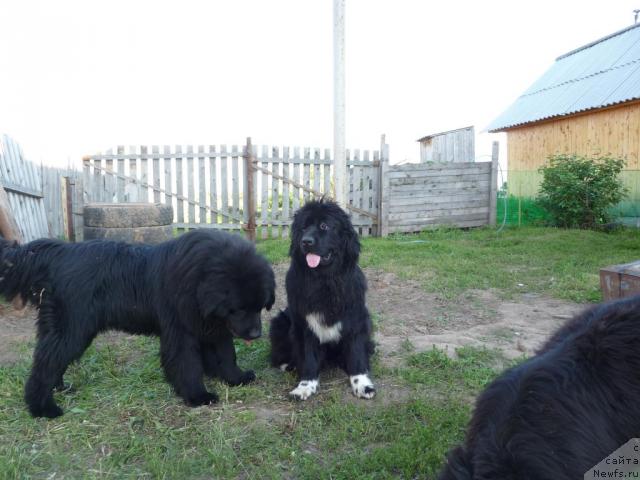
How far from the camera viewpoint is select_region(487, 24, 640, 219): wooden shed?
43.9 feet

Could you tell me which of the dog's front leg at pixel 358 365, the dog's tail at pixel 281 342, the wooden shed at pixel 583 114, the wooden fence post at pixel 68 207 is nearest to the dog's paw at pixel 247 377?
the dog's tail at pixel 281 342

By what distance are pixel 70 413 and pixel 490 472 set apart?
3024 millimetres

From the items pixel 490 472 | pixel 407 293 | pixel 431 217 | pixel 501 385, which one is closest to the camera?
pixel 490 472

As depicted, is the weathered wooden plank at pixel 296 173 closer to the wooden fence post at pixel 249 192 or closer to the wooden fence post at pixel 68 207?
the wooden fence post at pixel 249 192

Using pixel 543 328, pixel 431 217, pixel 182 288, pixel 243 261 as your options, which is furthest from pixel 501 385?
pixel 431 217

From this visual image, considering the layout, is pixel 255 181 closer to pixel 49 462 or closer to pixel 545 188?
pixel 545 188

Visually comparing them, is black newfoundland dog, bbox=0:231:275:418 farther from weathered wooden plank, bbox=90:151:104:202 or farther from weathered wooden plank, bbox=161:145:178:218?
weathered wooden plank, bbox=90:151:104:202

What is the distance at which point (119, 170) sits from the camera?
1094 centimetres

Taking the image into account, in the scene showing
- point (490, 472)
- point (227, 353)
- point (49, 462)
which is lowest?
point (49, 462)

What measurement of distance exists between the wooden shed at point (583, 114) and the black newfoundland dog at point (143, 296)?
12.1 meters

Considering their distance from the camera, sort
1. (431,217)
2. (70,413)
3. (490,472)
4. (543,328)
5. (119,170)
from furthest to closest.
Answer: (431,217), (119,170), (543,328), (70,413), (490,472)

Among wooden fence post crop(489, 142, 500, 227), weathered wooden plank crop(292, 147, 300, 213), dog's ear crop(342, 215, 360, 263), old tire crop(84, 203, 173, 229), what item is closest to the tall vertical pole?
old tire crop(84, 203, 173, 229)

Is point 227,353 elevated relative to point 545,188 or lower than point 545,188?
lower

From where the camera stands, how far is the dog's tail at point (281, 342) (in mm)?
4277
